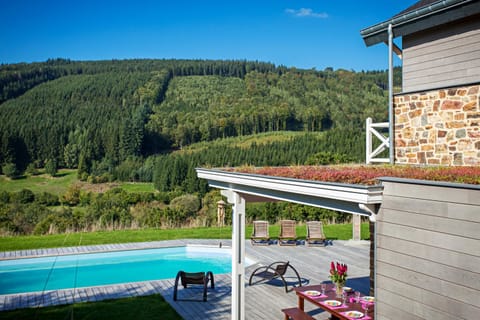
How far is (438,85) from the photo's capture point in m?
6.56

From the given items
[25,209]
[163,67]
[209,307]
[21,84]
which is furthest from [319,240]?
[163,67]

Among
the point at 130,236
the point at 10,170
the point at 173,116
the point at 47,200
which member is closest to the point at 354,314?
the point at 130,236

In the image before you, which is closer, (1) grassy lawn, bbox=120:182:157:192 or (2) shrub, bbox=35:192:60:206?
(2) shrub, bbox=35:192:60:206

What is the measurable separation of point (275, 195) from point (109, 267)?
7.47m

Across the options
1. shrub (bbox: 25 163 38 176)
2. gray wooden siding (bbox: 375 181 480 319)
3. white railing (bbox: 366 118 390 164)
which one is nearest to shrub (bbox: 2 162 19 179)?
shrub (bbox: 25 163 38 176)

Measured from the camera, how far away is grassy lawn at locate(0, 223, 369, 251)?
12.7m

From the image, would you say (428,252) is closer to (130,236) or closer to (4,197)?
(130,236)

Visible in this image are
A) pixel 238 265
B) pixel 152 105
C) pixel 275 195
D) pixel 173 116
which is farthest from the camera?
pixel 152 105

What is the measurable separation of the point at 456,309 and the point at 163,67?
189 ft

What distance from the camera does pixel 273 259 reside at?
35.2 ft

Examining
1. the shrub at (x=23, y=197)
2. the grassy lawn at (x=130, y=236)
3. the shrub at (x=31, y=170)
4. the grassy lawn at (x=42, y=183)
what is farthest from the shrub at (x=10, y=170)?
the grassy lawn at (x=130, y=236)

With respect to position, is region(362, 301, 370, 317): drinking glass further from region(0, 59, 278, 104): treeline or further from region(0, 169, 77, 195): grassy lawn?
region(0, 59, 278, 104): treeline

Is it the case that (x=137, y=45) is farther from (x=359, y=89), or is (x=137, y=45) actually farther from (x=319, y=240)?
(x=319, y=240)

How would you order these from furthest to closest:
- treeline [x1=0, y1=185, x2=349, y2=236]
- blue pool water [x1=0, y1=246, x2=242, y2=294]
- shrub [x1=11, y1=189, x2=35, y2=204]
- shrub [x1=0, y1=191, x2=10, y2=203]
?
shrub [x1=11, y1=189, x2=35, y2=204] < shrub [x1=0, y1=191, x2=10, y2=203] < treeline [x1=0, y1=185, x2=349, y2=236] < blue pool water [x1=0, y1=246, x2=242, y2=294]
